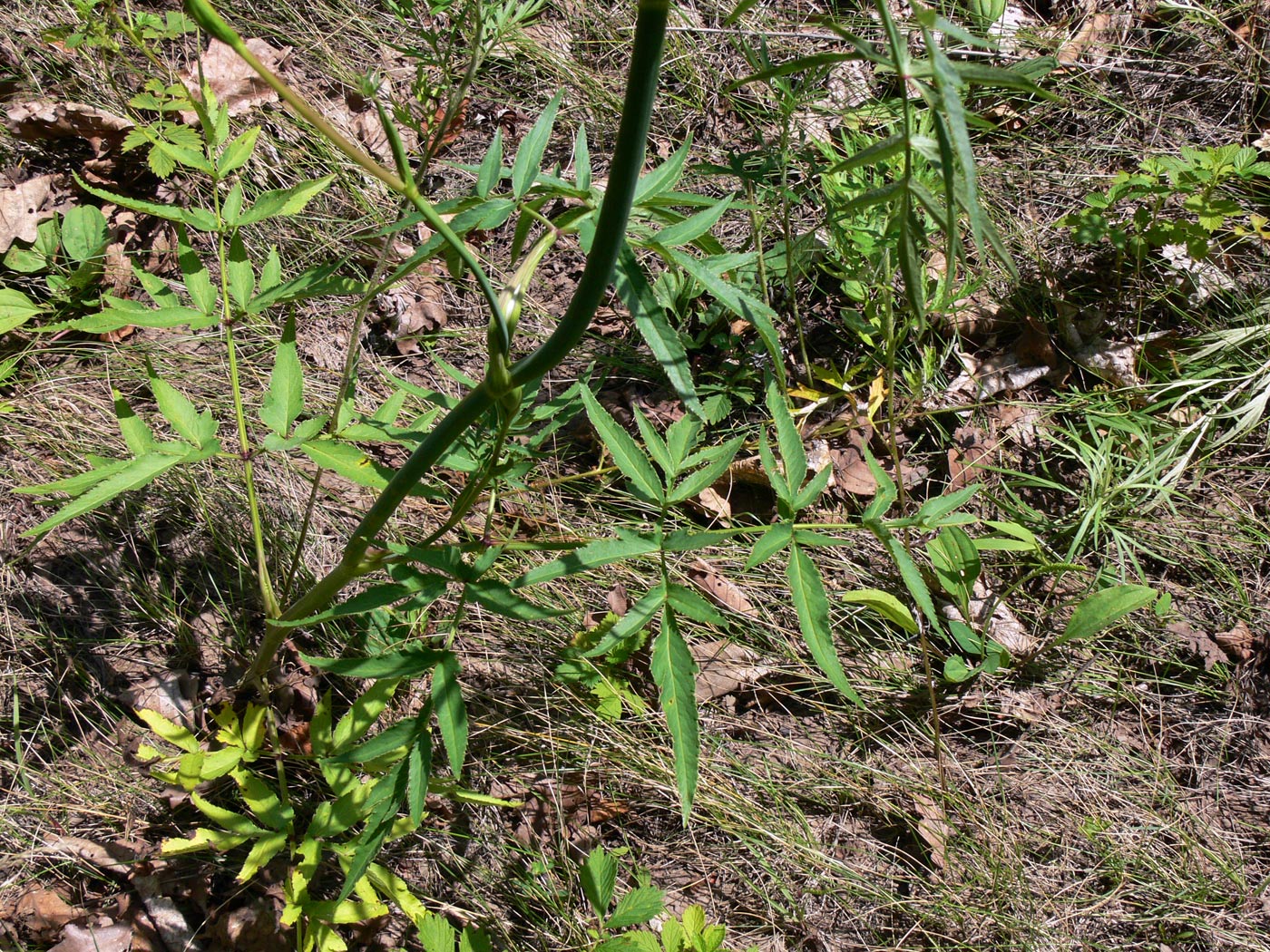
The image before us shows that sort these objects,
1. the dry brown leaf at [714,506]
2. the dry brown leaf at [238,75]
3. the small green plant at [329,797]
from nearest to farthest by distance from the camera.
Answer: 1. the small green plant at [329,797]
2. the dry brown leaf at [714,506]
3. the dry brown leaf at [238,75]

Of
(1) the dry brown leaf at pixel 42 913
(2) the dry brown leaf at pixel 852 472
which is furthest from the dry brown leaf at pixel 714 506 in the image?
(1) the dry brown leaf at pixel 42 913

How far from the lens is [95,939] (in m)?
1.84

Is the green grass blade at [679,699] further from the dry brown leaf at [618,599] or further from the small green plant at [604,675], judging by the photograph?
the dry brown leaf at [618,599]

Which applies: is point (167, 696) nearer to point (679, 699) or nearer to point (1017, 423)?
point (679, 699)

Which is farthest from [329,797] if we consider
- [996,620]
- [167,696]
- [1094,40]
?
[1094,40]

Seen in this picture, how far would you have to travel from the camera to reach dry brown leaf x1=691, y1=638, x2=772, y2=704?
235 cm

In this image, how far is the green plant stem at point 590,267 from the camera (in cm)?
80

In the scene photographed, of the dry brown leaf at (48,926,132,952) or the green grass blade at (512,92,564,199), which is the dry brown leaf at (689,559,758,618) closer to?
the green grass blade at (512,92,564,199)

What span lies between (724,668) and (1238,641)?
1.40m

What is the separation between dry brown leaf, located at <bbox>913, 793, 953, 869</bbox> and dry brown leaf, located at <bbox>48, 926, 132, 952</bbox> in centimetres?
176

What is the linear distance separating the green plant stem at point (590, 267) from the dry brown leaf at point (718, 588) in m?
1.03

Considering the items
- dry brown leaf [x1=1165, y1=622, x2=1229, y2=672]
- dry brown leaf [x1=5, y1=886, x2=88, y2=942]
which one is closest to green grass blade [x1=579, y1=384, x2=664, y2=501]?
dry brown leaf [x1=5, y1=886, x2=88, y2=942]

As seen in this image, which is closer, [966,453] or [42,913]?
[42,913]

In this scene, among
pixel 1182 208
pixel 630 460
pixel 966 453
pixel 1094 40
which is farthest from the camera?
pixel 1094 40
